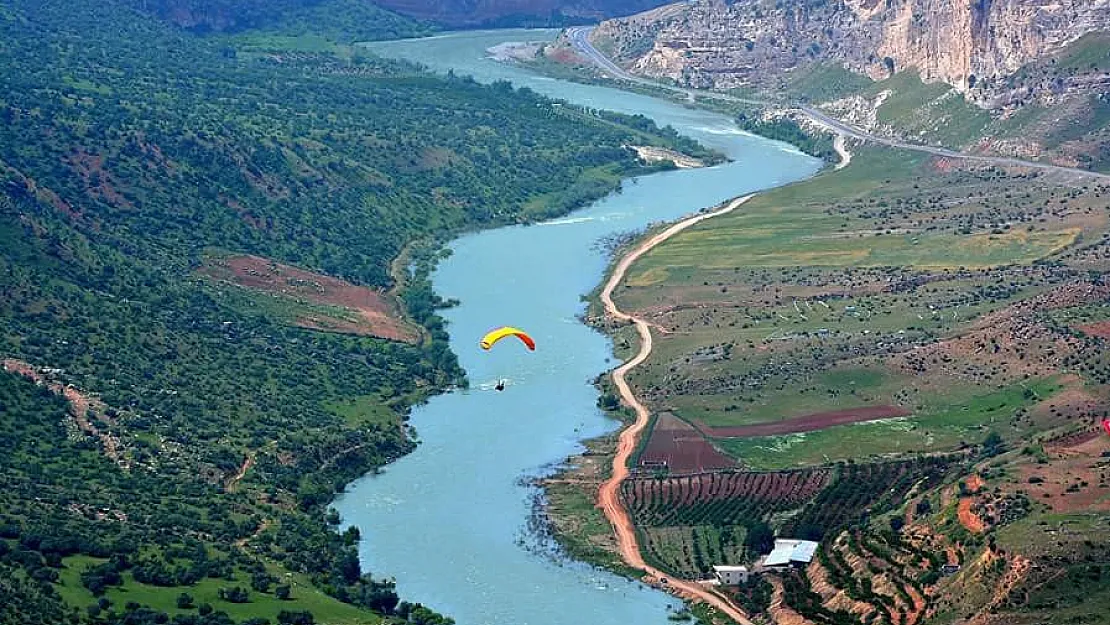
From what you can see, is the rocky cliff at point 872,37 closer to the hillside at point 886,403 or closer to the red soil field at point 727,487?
the hillside at point 886,403

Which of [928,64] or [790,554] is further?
[928,64]

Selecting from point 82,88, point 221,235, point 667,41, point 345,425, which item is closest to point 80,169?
point 221,235

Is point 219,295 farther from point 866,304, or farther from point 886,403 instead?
point 886,403

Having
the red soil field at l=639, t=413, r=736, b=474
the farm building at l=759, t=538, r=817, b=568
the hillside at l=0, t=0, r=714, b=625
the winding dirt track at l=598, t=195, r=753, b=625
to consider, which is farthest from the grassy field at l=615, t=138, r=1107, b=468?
the hillside at l=0, t=0, r=714, b=625

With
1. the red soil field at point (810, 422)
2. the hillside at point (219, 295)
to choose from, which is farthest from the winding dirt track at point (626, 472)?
the hillside at point (219, 295)

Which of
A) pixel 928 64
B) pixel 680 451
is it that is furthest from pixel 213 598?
pixel 928 64

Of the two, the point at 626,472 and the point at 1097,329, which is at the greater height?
the point at 1097,329

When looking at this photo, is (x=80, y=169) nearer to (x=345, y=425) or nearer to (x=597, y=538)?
(x=345, y=425)
